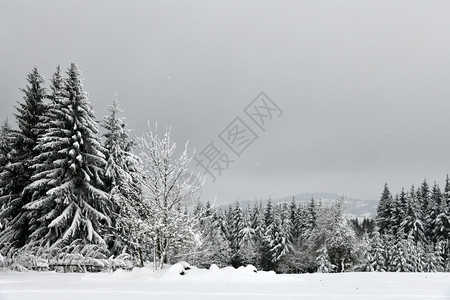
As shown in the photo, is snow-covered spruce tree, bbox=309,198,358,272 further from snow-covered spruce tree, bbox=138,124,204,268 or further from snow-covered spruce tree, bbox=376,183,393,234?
snow-covered spruce tree, bbox=138,124,204,268

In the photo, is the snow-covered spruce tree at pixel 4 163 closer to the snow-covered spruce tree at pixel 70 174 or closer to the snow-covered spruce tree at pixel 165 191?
the snow-covered spruce tree at pixel 70 174

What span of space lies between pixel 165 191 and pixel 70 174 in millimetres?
8245

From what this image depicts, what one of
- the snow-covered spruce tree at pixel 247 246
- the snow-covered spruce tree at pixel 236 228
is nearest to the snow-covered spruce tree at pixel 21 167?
the snow-covered spruce tree at pixel 247 246

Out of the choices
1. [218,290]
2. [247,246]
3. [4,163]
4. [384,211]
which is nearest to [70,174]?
[4,163]

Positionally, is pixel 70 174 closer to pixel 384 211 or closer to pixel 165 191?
pixel 165 191

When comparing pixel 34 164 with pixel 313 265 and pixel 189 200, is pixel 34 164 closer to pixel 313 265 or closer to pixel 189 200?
pixel 189 200

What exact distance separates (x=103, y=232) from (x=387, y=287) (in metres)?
18.0

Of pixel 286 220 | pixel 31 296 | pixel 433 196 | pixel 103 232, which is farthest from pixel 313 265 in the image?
pixel 31 296

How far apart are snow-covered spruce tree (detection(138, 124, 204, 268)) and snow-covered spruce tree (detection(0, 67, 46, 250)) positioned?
9502 millimetres

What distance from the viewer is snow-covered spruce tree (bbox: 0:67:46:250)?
20969 millimetres

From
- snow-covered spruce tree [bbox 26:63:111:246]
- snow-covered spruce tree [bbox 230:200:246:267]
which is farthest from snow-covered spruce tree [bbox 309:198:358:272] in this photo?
snow-covered spruce tree [bbox 26:63:111:246]

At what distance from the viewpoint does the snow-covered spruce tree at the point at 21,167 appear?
68.8ft

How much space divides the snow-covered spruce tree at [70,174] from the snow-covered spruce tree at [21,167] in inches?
54.9

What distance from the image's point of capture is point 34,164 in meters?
20.9
